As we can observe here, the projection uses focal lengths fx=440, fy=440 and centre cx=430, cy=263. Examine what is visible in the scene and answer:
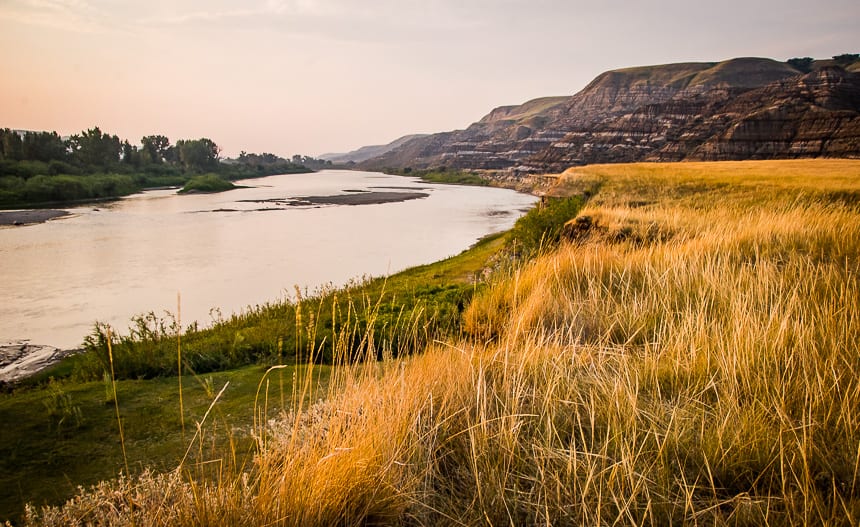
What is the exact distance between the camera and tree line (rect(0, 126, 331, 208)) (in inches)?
1780

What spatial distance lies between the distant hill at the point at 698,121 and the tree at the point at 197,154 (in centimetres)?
6621

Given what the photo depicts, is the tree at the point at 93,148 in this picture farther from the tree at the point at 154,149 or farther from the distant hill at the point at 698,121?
the distant hill at the point at 698,121

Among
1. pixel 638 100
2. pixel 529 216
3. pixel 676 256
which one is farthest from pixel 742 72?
pixel 676 256

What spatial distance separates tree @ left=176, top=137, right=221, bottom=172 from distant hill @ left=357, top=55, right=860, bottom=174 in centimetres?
6621

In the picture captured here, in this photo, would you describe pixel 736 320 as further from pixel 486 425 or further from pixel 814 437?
pixel 486 425

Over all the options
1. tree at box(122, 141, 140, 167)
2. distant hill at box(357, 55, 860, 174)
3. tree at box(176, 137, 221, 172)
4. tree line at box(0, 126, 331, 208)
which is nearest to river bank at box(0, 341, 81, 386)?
tree line at box(0, 126, 331, 208)

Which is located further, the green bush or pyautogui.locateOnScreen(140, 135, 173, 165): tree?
pyautogui.locateOnScreen(140, 135, 173, 165): tree

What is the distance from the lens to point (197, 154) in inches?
3839

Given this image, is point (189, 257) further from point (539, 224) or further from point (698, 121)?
point (698, 121)

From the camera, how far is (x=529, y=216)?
59.7 ft

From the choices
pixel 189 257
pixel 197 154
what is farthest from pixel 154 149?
pixel 189 257

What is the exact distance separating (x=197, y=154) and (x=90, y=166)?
32.0 metres

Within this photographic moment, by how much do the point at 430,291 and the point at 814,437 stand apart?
9.17m

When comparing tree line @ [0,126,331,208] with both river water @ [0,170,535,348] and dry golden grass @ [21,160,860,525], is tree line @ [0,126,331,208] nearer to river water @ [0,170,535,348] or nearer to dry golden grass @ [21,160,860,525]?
river water @ [0,170,535,348]
